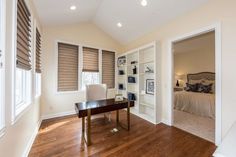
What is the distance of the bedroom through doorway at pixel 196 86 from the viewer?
3.22 meters

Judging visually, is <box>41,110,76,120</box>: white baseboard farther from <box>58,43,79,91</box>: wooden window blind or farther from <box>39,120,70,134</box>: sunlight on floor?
<box>58,43,79,91</box>: wooden window blind

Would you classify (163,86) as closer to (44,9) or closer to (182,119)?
(182,119)

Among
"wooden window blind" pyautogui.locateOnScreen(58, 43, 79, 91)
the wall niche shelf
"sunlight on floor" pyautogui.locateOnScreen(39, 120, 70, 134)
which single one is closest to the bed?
the wall niche shelf

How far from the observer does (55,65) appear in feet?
12.6

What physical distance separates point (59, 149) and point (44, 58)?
2611 millimetres

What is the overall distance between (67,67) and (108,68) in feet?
5.17

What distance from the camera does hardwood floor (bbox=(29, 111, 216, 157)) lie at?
2088 millimetres

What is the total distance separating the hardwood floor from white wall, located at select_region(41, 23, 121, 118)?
708 millimetres

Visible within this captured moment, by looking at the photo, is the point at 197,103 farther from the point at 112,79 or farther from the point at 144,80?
the point at 112,79

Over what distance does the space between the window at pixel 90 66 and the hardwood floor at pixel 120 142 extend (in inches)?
69.1

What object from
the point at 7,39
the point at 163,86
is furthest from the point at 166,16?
the point at 7,39

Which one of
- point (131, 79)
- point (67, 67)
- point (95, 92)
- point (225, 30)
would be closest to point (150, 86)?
point (131, 79)

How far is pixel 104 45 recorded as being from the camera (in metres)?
4.89

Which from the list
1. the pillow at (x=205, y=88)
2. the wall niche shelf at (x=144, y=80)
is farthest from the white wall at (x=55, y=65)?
the pillow at (x=205, y=88)
